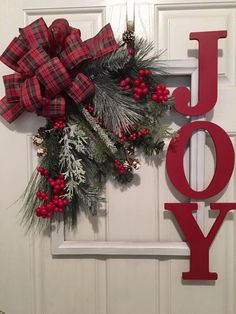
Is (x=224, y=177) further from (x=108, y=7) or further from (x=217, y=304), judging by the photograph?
(x=108, y=7)

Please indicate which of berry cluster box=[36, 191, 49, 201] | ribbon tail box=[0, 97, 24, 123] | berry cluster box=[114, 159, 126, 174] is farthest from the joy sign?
ribbon tail box=[0, 97, 24, 123]

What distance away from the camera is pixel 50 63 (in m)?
0.77

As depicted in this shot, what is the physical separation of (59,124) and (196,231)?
496 mm

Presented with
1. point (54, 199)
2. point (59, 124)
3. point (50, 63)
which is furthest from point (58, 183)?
point (50, 63)

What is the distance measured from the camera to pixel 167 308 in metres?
0.95

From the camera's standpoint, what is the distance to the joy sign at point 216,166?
0.84 metres

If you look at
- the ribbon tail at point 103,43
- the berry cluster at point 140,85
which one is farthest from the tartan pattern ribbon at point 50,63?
the berry cluster at point 140,85

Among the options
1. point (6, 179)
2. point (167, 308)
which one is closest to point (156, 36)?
point (6, 179)

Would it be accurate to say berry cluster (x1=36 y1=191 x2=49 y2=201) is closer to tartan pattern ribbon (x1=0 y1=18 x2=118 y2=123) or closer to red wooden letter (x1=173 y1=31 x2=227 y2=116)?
tartan pattern ribbon (x1=0 y1=18 x2=118 y2=123)

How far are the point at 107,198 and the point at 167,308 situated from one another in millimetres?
393

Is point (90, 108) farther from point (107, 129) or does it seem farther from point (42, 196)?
point (42, 196)

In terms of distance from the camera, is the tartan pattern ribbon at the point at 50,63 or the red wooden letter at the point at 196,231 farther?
the red wooden letter at the point at 196,231

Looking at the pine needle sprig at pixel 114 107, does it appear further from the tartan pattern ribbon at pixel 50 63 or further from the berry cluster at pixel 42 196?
the berry cluster at pixel 42 196

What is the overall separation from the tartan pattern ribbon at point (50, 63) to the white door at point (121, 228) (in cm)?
10
